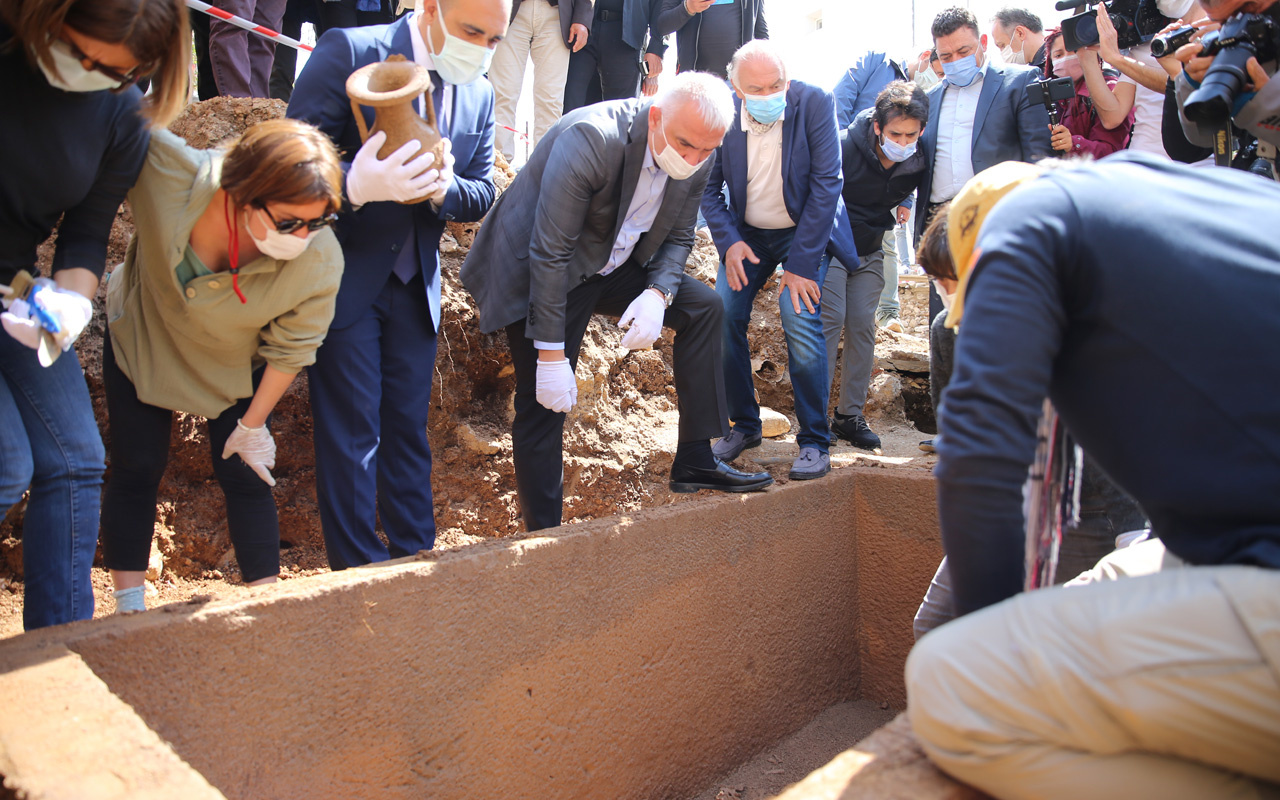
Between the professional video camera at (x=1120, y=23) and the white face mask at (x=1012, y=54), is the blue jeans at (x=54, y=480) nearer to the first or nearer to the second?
the professional video camera at (x=1120, y=23)

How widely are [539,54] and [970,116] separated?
2366 millimetres

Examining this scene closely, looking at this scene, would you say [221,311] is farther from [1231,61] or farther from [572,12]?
[572,12]

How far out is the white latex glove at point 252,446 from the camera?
2148 millimetres

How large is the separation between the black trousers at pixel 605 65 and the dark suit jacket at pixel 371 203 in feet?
7.71

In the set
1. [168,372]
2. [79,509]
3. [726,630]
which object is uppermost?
[168,372]

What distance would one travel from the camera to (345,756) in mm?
1964

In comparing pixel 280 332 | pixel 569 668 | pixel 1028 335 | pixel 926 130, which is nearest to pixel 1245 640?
pixel 1028 335

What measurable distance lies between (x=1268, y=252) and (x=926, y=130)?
2.96 m

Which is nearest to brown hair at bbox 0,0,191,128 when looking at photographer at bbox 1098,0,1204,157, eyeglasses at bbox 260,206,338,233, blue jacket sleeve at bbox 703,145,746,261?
eyeglasses at bbox 260,206,338,233

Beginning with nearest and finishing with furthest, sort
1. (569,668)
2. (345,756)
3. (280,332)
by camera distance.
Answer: (345,756), (280,332), (569,668)

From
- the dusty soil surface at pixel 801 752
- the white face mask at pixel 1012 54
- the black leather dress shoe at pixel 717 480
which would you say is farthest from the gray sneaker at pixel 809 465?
the white face mask at pixel 1012 54

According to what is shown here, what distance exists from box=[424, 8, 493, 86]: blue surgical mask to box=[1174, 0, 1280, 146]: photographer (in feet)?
7.10

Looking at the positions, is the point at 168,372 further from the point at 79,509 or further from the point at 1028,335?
the point at 1028,335

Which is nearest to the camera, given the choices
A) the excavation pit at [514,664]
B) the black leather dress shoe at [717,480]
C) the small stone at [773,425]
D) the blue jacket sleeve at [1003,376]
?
the blue jacket sleeve at [1003,376]
